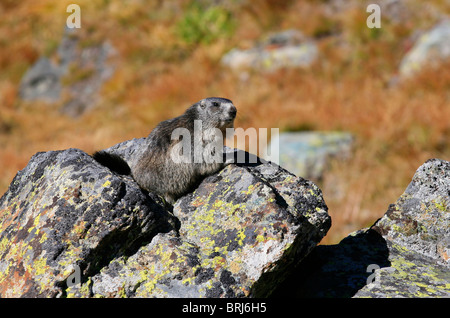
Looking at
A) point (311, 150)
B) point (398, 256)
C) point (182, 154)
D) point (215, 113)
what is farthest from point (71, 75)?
point (398, 256)

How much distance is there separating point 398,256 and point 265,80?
13215 mm

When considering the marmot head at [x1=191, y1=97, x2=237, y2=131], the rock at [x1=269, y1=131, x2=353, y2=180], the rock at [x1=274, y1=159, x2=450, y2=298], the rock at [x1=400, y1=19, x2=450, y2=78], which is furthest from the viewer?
the rock at [x1=400, y1=19, x2=450, y2=78]

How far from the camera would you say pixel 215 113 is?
234 inches

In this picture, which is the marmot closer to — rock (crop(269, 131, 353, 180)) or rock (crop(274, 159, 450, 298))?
rock (crop(274, 159, 450, 298))

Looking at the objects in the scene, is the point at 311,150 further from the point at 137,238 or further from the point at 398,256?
the point at 137,238

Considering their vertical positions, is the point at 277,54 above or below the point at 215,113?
above

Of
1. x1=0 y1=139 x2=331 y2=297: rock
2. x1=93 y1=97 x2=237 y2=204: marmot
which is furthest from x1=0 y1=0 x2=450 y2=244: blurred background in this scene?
x1=0 y1=139 x2=331 y2=297: rock

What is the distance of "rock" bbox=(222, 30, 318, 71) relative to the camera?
703 inches

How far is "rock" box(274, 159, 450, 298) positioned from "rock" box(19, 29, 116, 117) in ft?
58.2

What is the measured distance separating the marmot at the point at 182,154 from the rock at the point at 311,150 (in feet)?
20.4

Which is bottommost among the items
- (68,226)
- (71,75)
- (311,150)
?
(68,226)

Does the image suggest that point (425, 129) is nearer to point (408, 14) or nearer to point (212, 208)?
point (408, 14)

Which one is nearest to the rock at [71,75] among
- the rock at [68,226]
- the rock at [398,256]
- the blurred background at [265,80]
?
the blurred background at [265,80]

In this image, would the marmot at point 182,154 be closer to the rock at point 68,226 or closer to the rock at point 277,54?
the rock at point 68,226
